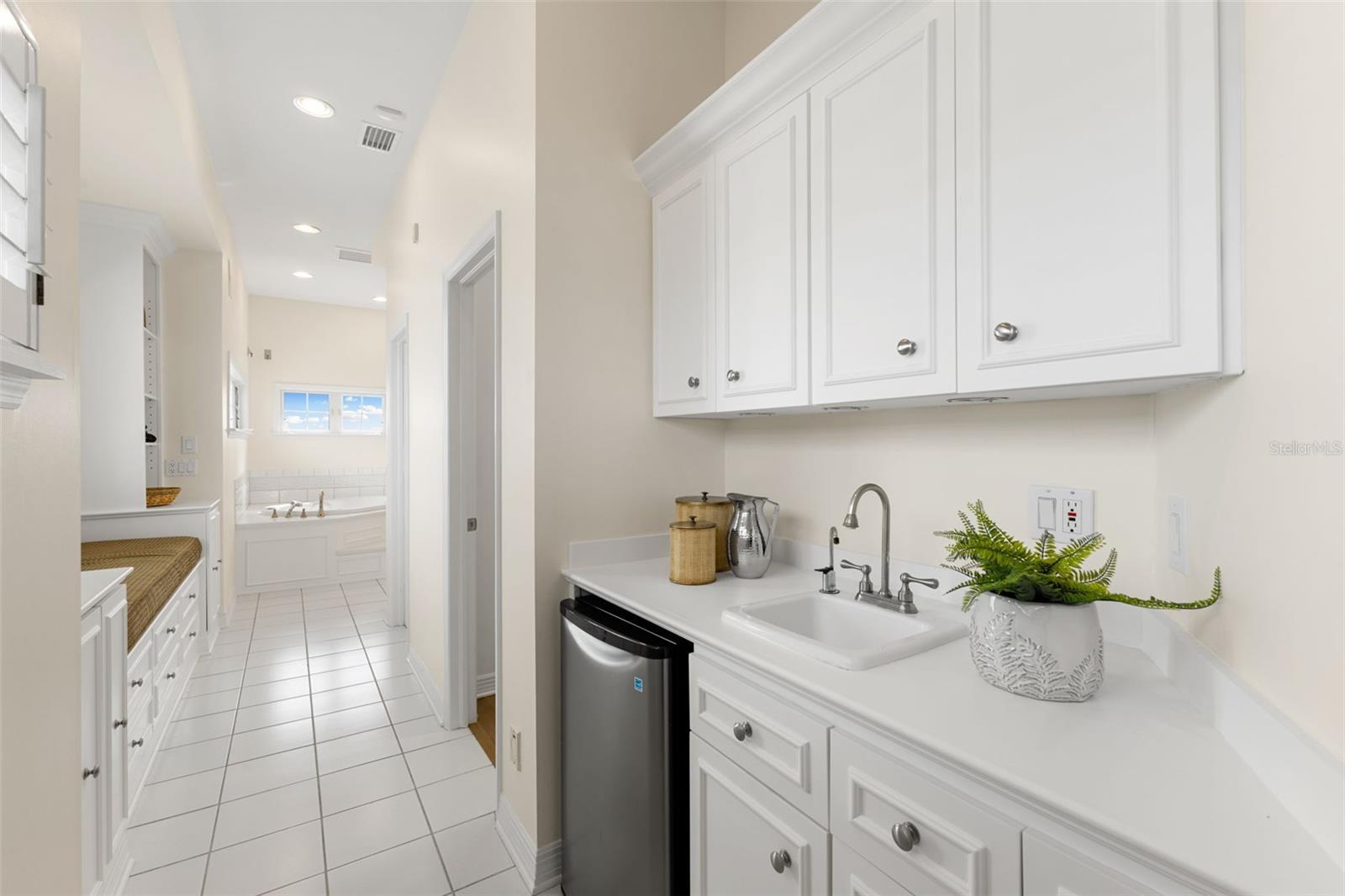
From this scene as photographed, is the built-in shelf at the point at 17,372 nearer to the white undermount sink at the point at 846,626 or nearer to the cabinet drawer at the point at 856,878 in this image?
the white undermount sink at the point at 846,626

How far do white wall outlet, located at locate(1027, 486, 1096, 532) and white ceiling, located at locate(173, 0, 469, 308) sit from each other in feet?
9.00

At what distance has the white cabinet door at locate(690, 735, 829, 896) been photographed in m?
1.03

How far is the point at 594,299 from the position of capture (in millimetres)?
1881

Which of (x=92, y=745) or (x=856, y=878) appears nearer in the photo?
(x=856, y=878)

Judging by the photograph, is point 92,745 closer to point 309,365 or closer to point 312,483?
point 312,483

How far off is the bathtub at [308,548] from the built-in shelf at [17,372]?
447 centimetres

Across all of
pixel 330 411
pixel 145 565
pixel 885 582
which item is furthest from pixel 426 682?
pixel 330 411

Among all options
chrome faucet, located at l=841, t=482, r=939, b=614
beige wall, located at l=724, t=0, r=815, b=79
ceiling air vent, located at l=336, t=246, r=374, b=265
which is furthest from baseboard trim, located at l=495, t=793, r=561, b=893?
ceiling air vent, located at l=336, t=246, r=374, b=265

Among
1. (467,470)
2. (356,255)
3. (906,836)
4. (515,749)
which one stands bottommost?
(515,749)

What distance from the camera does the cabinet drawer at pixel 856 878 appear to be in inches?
35.3

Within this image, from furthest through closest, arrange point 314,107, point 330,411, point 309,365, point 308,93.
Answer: point 330,411, point 309,365, point 314,107, point 308,93

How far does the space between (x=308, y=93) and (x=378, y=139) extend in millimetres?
455

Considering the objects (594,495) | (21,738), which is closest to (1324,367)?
(594,495)

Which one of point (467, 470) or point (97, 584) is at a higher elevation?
point (467, 470)
